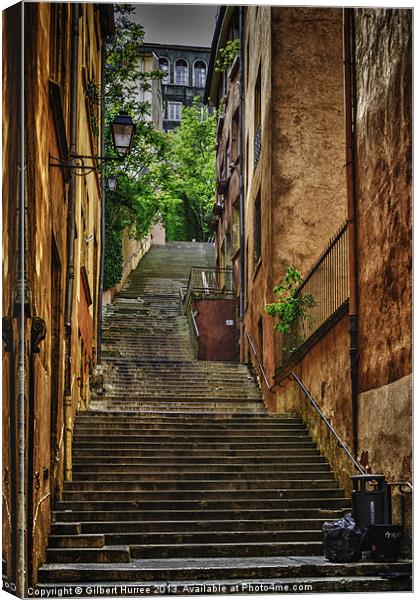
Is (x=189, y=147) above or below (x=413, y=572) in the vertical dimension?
above

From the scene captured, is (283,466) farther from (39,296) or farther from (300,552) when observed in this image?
(39,296)

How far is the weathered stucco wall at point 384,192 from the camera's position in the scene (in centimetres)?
935

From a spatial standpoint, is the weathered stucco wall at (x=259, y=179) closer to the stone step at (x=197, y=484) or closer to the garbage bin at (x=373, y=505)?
the stone step at (x=197, y=484)

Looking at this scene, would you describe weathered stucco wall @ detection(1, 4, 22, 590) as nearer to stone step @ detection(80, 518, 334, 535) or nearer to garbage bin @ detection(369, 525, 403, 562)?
garbage bin @ detection(369, 525, 403, 562)

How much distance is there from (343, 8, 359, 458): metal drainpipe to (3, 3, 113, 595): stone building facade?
3505 mm

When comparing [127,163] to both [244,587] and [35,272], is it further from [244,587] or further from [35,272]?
[244,587]

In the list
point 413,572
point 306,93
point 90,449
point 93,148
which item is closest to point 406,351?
point 413,572

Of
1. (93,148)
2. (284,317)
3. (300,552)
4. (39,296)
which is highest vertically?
(93,148)

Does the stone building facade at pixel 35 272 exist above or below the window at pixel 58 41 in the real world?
below

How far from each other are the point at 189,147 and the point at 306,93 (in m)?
27.2

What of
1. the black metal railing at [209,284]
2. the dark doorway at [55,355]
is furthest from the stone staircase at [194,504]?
the black metal railing at [209,284]

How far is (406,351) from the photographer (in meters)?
9.30

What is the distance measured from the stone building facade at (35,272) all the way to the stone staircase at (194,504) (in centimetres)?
55

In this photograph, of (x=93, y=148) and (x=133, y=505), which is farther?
(x=93, y=148)
